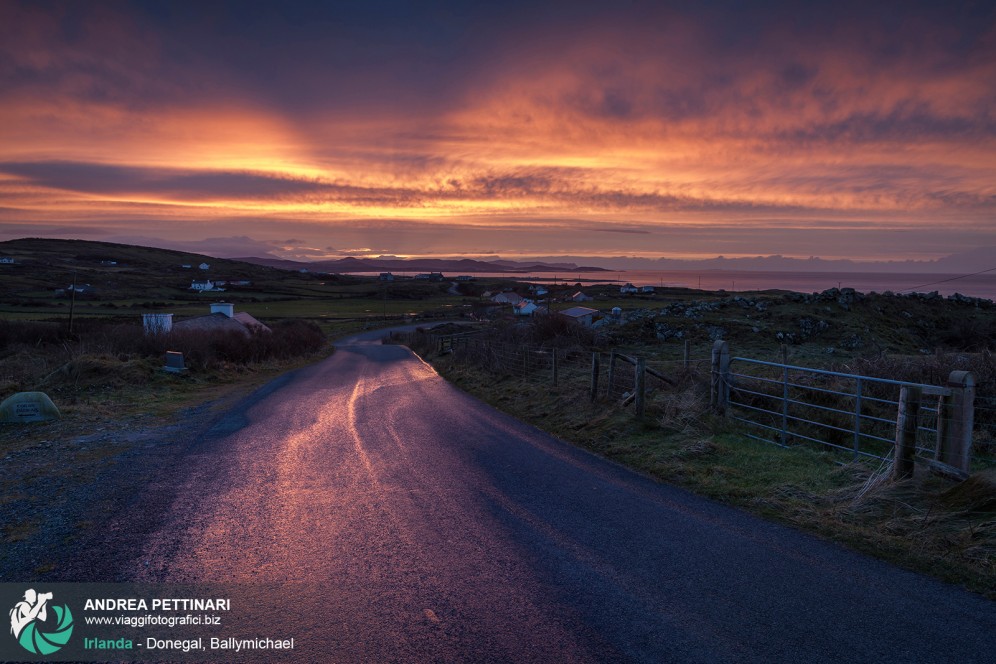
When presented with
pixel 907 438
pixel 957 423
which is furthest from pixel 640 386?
pixel 957 423

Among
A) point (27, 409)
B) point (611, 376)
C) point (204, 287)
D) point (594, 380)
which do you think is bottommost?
point (204, 287)

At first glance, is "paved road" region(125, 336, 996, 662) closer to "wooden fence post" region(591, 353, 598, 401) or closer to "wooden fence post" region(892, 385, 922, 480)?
"wooden fence post" region(892, 385, 922, 480)

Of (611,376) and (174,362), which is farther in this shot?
(174,362)

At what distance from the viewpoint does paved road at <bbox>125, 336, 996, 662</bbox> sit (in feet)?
13.4

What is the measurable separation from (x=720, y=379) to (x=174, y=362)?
69.9 feet

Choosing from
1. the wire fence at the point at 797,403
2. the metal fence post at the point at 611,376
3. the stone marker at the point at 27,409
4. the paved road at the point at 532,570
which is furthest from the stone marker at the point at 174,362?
the metal fence post at the point at 611,376

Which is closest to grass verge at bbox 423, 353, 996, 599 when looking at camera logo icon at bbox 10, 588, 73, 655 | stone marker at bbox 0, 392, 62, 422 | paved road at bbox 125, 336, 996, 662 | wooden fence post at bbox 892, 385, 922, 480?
wooden fence post at bbox 892, 385, 922, 480

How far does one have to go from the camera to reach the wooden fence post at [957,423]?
265 inches

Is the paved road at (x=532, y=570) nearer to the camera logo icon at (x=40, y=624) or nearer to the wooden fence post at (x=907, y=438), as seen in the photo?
the camera logo icon at (x=40, y=624)

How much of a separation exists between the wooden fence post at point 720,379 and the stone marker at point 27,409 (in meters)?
14.8

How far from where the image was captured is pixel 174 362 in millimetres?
23875

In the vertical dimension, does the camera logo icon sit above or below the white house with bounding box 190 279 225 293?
above

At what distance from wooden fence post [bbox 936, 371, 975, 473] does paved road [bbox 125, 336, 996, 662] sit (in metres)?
2.36

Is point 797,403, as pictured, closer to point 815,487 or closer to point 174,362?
point 815,487
